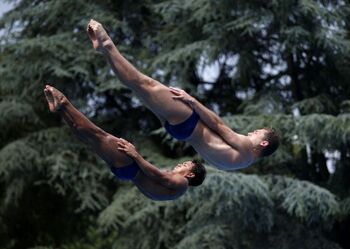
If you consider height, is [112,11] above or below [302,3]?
below

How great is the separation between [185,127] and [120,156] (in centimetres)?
36

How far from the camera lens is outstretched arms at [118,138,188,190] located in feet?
13.4

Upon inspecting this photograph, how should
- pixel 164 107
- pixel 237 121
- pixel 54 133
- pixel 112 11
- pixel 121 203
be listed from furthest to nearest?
pixel 112 11 < pixel 54 133 < pixel 121 203 < pixel 237 121 < pixel 164 107

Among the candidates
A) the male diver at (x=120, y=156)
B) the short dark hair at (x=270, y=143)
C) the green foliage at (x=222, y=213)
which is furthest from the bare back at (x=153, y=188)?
the green foliage at (x=222, y=213)

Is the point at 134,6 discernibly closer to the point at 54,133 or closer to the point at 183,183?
the point at 54,133

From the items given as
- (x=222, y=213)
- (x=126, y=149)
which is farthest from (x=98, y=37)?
(x=222, y=213)

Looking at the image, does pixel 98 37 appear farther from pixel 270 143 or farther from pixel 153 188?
pixel 270 143

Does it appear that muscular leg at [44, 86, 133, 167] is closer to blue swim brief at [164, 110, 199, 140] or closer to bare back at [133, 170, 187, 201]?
bare back at [133, 170, 187, 201]

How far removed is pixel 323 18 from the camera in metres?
8.96

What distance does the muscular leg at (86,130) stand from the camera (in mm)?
3951

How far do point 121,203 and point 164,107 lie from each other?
5.44m

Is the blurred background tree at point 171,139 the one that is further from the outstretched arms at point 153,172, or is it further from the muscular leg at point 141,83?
the muscular leg at point 141,83

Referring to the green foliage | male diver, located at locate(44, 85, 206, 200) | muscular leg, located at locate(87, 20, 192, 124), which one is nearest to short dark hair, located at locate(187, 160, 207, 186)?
male diver, located at locate(44, 85, 206, 200)

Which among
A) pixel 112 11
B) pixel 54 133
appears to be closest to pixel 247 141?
pixel 54 133
